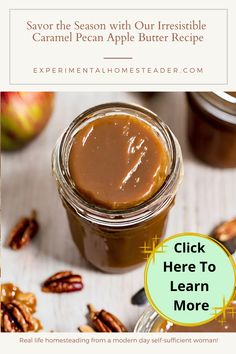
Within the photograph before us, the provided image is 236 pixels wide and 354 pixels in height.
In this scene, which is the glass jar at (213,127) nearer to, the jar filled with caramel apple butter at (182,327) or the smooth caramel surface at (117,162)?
the smooth caramel surface at (117,162)

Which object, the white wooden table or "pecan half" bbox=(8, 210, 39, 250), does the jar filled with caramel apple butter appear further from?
"pecan half" bbox=(8, 210, 39, 250)

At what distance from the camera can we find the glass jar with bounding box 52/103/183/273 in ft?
2.79

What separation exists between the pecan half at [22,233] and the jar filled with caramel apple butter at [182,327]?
22 centimetres

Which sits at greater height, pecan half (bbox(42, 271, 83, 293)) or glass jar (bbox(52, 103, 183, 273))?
glass jar (bbox(52, 103, 183, 273))

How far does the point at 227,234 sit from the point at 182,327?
17 centimetres

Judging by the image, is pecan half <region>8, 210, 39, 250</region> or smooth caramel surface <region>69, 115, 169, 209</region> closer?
smooth caramel surface <region>69, 115, 169, 209</region>

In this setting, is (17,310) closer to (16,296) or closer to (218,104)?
(16,296)

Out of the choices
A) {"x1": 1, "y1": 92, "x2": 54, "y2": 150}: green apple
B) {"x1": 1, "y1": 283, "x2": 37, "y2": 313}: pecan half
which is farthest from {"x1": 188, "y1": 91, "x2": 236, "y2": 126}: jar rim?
{"x1": 1, "y1": 283, "x2": 37, "y2": 313}: pecan half

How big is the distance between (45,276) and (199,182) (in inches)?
11.2

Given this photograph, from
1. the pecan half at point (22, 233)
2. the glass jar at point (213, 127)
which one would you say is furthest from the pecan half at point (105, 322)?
the glass jar at point (213, 127)

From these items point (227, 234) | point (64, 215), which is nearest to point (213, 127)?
point (227, 234)

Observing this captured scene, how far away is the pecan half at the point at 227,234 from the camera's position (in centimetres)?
97
